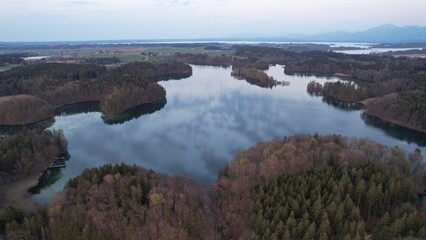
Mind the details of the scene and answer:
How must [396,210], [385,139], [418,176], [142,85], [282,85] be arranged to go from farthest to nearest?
[282,85]
[142,85]
[385,139]
[418,176]
[396,210]

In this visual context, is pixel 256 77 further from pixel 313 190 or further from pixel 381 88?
pixel 313 190

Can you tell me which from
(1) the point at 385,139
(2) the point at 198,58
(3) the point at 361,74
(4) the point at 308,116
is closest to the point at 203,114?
(4) the point at 308,116

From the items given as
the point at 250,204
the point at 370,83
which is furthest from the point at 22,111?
the point at 370,83

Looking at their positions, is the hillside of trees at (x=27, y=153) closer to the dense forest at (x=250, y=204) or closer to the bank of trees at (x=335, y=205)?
the dense forest at (x=250, y=204)

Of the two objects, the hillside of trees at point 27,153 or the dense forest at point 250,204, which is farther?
the hillside of trees at point 27,153

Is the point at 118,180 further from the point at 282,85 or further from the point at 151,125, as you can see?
the point at 282,85

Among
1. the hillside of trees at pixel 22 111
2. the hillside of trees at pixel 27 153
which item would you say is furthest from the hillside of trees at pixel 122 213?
the hillside of trees at pixel 22 111

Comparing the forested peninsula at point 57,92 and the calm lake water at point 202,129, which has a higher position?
the forested peninsula at point 57,92
